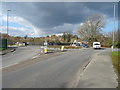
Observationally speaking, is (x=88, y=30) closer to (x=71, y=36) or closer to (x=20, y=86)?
(x=71, y=36)

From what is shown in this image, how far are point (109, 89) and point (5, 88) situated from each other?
414 cm

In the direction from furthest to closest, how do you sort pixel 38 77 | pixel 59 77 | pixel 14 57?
pixel 14 57
pixel 59 77
pixel 38 77

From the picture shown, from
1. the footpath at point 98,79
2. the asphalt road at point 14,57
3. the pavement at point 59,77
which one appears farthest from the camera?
the asphalt road at point 14,57

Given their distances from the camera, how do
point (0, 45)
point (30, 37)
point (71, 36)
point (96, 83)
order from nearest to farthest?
1. point (96, 83)
2. point (0, 45)
3. point (71, 36)
4. point (30, 37)

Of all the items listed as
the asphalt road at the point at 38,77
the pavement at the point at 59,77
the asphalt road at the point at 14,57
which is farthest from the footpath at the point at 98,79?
the asphalt road at the point at 14,57

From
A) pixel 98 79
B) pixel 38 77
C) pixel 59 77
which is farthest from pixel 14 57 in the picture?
pixel 98 79

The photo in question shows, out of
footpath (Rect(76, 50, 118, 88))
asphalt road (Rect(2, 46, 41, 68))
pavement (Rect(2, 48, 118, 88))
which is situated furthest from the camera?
asphalt road (Rect(2, 46, 41, 68))

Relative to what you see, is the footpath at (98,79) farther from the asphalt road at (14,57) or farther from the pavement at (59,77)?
the asphalt road at (14,57)

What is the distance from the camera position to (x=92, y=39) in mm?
72375

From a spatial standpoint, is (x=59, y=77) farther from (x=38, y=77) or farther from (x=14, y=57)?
(x=14, y=57)

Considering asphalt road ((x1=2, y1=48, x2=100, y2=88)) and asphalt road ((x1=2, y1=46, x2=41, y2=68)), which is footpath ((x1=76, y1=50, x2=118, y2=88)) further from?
asphalt road ((x1=2, y1=46, x2=41, y2=68))

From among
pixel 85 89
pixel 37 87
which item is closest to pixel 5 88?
pixel 37 87

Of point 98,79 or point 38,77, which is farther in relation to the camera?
point 38,77

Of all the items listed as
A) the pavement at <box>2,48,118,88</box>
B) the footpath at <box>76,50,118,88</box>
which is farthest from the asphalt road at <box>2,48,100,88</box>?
the footpath at <box>76,50,118,88</box>
